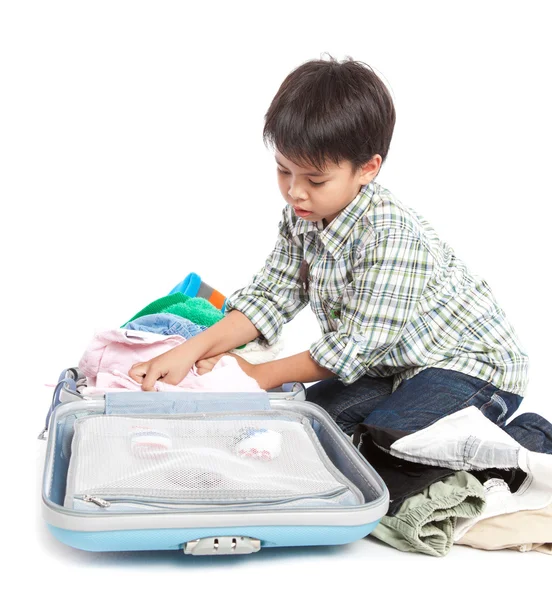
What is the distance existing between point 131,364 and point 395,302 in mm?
657

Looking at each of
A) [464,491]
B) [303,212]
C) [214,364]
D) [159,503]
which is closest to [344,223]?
[303,212]

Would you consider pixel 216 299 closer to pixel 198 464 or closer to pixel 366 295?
pixel 366 295

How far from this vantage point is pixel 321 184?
1972mm

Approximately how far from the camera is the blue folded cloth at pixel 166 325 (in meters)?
2.29

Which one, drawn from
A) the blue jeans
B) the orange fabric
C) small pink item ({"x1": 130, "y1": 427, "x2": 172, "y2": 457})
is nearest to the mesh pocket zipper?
small pink item ({"x1": 130, "y1": 427, "x2": 172, "y2": 457})

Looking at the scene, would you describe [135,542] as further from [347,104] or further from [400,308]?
[347,104]

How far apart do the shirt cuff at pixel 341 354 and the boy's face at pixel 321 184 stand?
299 mm

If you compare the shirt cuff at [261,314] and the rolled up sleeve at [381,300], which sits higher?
the rolled up sleeve at [381,300]

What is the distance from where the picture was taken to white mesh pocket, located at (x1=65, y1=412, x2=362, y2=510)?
146 cm

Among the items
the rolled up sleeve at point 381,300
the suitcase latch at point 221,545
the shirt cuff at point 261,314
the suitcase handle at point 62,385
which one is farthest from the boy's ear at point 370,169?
the suitcase latch at point 221,545

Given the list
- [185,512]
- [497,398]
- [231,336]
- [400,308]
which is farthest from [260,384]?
[185,512]

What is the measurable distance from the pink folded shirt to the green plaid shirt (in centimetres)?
21

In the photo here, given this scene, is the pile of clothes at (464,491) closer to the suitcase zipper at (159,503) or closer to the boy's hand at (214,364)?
the suitcase zipper at (159,503)

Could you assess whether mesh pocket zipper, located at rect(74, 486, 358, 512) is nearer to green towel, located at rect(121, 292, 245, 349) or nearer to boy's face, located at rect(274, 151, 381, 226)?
boy's face, located at rect(274, 151, 381, 226)
